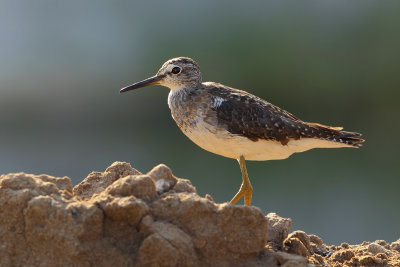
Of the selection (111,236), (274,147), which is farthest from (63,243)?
(274,147)

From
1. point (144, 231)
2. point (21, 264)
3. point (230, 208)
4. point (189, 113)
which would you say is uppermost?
point (189, 113)

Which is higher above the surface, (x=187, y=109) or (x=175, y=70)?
(x=175, y=70)

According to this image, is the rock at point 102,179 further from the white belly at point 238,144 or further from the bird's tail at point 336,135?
the bird's tail at point 336,135

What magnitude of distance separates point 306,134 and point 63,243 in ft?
15.8

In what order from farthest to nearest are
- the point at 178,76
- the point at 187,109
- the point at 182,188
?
the point at 178,76, the point at 187,109, the point at 182,188

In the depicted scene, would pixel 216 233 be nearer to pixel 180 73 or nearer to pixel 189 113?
pixel 189 113

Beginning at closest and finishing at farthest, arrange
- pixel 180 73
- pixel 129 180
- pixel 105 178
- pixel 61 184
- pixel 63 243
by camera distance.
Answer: pixel 63 243
pixel 129 180
pixel 61 184
pixel 105 178
pixel 180 73

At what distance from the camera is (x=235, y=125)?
27.3ft

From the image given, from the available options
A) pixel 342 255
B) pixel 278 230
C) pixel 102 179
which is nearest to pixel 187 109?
pixel 102 179

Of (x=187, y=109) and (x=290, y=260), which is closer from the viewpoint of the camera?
(x=290, y=260)

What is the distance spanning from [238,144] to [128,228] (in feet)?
11.4

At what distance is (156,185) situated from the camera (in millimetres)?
5391

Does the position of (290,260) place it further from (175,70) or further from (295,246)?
(175,70)

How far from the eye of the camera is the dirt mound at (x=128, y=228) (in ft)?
15.9
